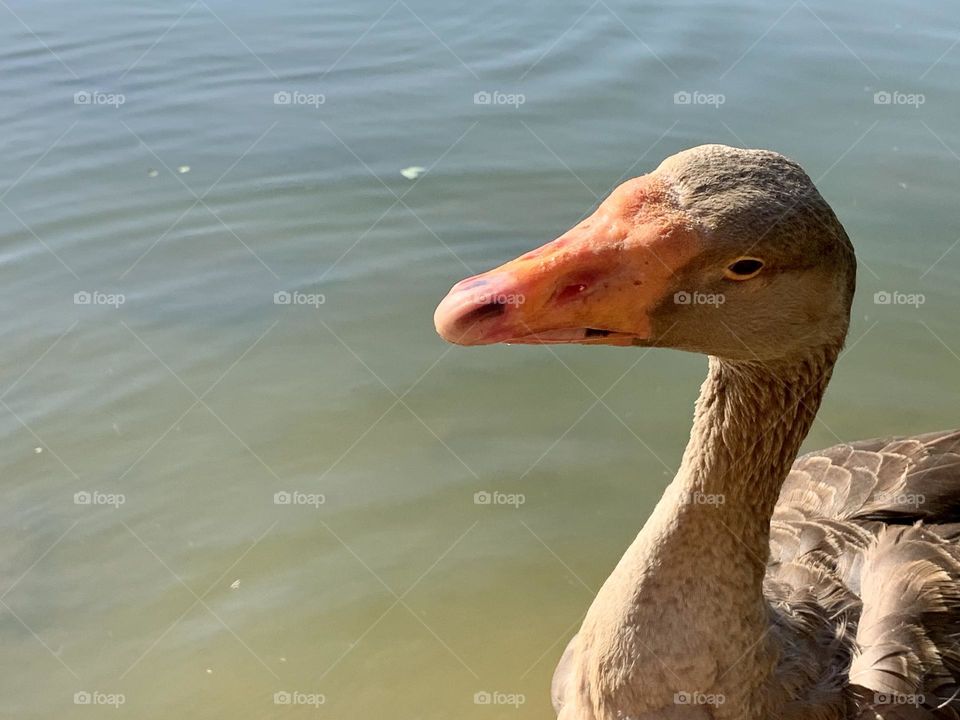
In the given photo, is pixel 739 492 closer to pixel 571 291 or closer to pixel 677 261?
pixel 677 261

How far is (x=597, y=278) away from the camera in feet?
8.72

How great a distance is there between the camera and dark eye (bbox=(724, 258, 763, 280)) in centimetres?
275

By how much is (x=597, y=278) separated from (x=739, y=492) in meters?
0.98

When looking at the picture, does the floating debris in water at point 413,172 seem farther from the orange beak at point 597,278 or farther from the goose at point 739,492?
the orange beak at point 597,278

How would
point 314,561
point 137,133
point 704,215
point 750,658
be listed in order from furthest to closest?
1. point 137,133
2. point 314,561
3. point 750,658
4. point 704,215

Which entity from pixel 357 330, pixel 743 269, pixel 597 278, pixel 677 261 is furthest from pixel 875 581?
pixel 357 330

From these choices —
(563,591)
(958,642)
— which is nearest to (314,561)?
(563,591)

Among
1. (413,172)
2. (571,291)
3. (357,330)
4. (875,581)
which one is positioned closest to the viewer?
(571,291)

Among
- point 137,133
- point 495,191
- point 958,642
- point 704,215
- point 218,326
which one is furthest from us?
point 137,133

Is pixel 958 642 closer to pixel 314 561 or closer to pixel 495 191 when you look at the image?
pixel 314 561

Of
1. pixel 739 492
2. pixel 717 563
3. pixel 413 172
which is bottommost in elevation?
pixel 717 563

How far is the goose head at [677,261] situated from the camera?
2.57 metres

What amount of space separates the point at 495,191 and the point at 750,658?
4846mm

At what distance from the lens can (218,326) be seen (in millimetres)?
6137
